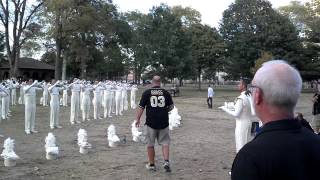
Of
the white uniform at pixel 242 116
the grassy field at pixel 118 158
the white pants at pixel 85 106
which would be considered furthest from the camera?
the white pants at pixel 85 106

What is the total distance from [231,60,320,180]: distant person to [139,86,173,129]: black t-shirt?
7401 mm

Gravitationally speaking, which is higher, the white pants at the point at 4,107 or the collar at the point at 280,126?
the collar at the point at 280,126

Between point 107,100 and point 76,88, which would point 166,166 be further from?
point 107,100

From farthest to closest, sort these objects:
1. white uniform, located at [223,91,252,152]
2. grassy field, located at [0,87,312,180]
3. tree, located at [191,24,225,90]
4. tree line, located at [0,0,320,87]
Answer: tree, located at [191,24,225,90]
tree line, located at [0,0,320,87]
grassy field, located at [0,87,312,180]
white uniform, located at [223,91,252,152]

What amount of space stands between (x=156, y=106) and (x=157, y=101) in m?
0.11

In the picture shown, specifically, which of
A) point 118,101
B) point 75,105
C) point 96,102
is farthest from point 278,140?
point 118,101

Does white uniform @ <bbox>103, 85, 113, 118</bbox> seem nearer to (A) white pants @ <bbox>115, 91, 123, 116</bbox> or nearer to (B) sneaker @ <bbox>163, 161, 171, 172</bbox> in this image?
(A) white pants @ <bbox>115, 91, 123, 116</bbox>

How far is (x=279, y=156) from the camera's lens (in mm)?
2475

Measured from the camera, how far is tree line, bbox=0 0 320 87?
2099 inches

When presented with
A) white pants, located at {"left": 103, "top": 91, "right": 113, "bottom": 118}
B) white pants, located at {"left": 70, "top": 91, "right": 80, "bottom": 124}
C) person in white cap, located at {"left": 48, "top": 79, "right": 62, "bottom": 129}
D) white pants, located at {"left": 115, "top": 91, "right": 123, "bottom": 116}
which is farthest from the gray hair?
white pants, located at {"left": 115, "top": 91, "right": 123, "bottom": 116}

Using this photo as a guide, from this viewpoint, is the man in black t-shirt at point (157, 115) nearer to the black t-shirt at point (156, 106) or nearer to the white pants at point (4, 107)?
the black t-shirt at point (156, 106)

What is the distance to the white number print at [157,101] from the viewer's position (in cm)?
1008

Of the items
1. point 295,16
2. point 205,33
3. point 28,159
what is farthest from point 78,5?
point 295,16

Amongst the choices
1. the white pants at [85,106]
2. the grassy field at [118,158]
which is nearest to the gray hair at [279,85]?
the grassy field at [118,158]
